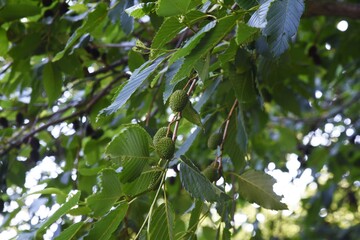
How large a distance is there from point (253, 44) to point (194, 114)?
35 centimetres

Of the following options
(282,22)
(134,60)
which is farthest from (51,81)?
(282,22)

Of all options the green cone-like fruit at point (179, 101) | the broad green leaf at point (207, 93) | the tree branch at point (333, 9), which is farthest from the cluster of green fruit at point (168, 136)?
the tree branch at point (333, 9)

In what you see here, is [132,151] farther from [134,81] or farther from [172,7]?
[172,7]

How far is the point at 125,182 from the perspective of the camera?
1027mm

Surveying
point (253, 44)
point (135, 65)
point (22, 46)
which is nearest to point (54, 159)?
point (22, 46)

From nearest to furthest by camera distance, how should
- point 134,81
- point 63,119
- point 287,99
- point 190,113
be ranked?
point 134,81
point 190,113
point 63,119
point 287,99

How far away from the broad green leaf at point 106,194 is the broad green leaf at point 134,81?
115mm

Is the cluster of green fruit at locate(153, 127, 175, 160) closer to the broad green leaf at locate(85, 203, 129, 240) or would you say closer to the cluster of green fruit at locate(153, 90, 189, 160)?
the cluster of green fruit at locate(153, 90, 189, 160)

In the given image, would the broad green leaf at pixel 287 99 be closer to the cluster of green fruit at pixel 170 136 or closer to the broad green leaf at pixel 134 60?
the broad green leaf at pixel 134 60

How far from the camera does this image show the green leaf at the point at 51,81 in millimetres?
1773

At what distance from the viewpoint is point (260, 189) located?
1267mm

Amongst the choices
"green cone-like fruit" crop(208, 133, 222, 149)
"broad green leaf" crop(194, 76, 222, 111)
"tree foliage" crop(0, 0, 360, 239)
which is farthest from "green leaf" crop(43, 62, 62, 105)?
"green cone-like fruit" crop(208, 133, 222, 149)

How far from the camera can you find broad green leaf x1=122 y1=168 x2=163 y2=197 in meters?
1.03

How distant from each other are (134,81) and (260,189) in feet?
1.38
